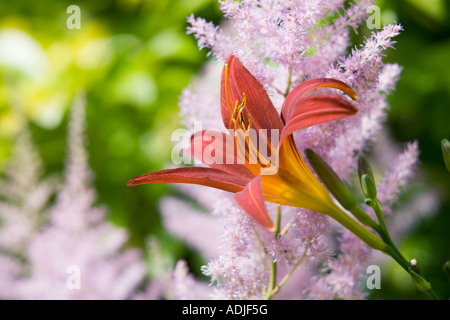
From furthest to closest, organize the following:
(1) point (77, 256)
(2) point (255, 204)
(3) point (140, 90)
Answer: (3) point (140, 90)
(1) point (77, 256)
(2) point (255, 204)

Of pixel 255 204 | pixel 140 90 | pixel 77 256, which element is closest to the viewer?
pixel 255 204

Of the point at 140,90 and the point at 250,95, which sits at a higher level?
the point at 140,90

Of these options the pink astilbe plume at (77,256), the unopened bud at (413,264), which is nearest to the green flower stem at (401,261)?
the unopened bud at (413,264)

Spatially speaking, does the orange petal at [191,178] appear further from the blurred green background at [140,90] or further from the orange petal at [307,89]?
the blurred green background at [140,90]

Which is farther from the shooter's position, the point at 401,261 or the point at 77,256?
the point at 77,256

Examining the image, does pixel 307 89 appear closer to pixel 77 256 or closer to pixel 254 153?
pixel 254 153

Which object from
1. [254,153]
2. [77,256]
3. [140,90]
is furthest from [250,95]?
[140,90]
